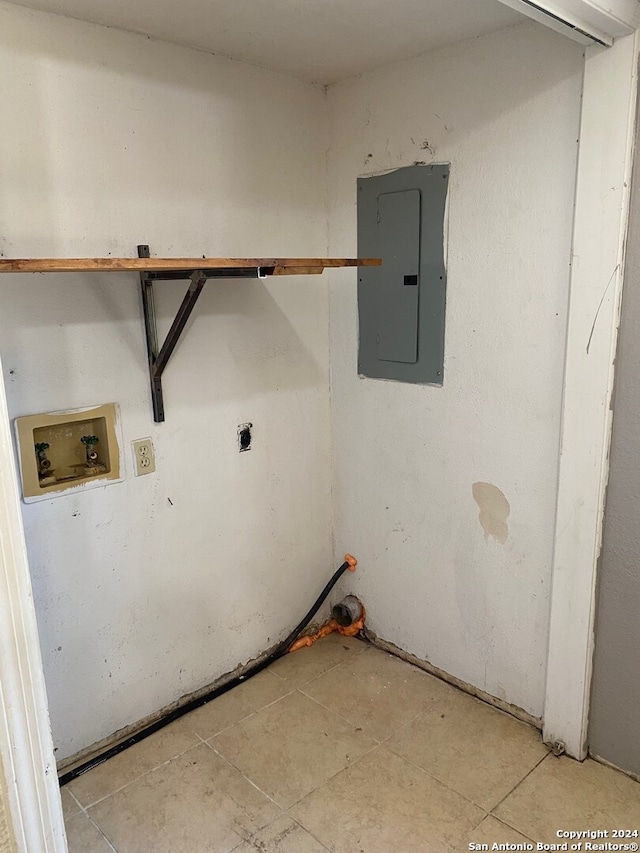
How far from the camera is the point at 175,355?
1.97 meters

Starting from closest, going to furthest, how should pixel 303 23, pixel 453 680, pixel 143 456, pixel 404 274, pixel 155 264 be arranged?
pixel 155 264 → pixel 303 23 → pixel 143 456 → pixel 404 274 → pixel 453 680

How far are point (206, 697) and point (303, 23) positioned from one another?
212 cm

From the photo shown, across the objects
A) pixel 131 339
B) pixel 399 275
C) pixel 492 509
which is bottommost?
pixel 492 509

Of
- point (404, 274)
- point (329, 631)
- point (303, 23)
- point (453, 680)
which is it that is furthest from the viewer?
point (329, 631)

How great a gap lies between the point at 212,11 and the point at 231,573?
1.70 metres

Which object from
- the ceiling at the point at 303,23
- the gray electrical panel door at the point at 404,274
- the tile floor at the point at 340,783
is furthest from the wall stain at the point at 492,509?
the ceiling at the point at 303,23

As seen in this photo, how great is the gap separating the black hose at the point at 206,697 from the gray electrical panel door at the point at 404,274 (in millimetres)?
878

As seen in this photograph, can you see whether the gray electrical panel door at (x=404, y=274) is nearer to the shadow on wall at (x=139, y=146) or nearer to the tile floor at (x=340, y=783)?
the shadow on wall at (x=139, y=146)

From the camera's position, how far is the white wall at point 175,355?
166cm

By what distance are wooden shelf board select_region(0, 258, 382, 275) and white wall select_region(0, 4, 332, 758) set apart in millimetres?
377

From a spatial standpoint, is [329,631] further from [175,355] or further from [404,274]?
[404,274]

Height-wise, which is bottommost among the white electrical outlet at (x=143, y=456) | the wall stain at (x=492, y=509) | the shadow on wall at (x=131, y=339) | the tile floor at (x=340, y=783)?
the tile floor at (x=340, y=783)

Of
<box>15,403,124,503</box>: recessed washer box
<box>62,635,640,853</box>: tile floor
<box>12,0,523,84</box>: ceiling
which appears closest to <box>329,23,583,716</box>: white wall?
<box>12,0,523,84</box>: ceiling

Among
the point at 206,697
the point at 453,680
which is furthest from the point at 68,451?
the point at 453,680
